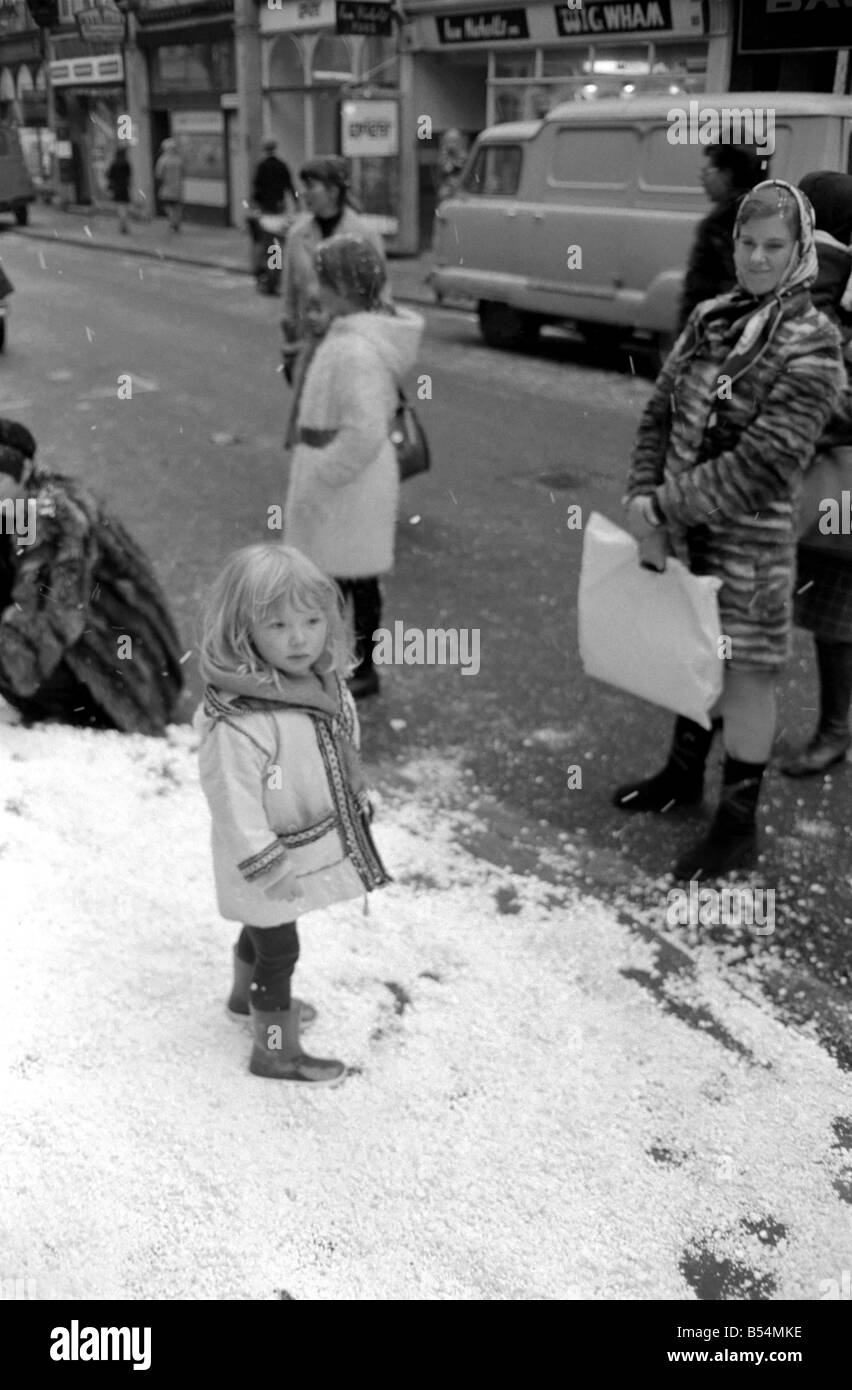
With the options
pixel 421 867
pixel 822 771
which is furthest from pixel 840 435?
pixel 421 867

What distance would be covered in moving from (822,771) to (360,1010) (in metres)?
2.13

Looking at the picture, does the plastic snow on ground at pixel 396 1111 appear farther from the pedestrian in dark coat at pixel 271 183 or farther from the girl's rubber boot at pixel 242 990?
the pedestrian in dark coat at pixel 271 183

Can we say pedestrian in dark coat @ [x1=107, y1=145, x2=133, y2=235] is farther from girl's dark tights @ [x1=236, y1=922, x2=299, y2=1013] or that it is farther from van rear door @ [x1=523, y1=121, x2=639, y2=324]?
girl's dark tights @ [x1=236, y1=922, x2=299, y2=1013]

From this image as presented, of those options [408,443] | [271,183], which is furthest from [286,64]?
[408,443]

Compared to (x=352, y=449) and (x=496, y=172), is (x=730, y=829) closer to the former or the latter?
(x=352, y=449)

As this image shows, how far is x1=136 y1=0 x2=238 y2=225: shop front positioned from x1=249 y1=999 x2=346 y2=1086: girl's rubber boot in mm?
25872

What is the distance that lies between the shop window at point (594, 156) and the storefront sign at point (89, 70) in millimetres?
17614

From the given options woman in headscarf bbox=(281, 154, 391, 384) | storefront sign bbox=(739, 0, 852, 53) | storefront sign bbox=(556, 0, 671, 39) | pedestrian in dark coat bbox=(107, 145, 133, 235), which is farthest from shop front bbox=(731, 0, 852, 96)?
pedestrian in dark coat bbox=(107, 145, 133, 235)

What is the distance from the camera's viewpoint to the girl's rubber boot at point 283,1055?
8.74ft

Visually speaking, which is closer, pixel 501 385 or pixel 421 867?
pixel 421 867

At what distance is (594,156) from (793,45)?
4621 millimetres

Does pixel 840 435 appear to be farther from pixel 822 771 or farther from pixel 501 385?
pixel 501 385

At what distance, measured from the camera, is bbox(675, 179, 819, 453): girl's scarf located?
318 centimetres

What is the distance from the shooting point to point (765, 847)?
12.9 ft
